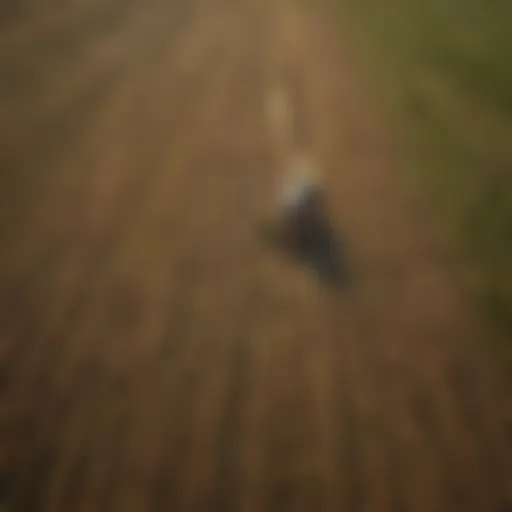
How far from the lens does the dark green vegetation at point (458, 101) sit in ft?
1.82

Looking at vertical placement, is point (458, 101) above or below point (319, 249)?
above

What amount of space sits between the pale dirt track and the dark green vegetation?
0.08 feet

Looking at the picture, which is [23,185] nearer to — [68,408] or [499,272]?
[68,408]

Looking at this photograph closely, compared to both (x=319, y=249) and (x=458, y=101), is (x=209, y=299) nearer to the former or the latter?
(x=319, y=249)

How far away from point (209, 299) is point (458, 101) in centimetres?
21

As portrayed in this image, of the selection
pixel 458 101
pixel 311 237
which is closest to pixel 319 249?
pixel 311 237

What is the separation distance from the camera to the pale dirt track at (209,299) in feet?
1.60

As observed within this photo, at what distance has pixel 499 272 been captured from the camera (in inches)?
21.6

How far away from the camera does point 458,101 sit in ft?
1.90

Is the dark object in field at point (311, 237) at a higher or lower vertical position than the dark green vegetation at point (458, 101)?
lower

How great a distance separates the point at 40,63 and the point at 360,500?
32 centimetres

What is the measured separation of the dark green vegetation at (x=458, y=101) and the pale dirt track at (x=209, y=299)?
24 mm

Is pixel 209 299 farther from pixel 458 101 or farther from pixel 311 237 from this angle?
pixel 458 101

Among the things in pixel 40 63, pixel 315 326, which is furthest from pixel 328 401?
pixel 40 63
